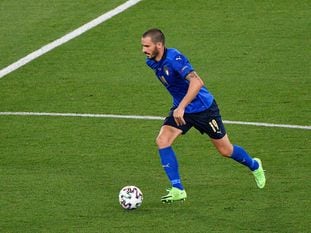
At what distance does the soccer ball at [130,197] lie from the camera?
1377 cm

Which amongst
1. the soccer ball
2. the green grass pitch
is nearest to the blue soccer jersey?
the green grass pitch

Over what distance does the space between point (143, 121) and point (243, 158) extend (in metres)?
3.56

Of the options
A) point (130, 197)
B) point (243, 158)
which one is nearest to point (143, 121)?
point (243, 158)

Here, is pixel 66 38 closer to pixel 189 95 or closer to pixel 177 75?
pixel 177 75

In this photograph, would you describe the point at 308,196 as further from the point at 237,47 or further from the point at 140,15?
the point at 140,15

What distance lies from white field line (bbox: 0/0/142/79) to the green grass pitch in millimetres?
175

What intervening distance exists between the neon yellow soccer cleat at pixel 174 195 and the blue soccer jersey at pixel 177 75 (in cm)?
101

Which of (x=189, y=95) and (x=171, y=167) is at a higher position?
(x=189, y=95)

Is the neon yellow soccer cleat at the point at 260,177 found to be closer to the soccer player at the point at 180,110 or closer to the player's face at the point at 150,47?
the soccer player at the point at 180,110

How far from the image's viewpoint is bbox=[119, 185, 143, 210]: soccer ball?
1377cm

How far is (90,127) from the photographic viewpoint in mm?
17609

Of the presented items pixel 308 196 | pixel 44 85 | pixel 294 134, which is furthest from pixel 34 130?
pixel 308 196

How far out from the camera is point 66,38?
22.4m

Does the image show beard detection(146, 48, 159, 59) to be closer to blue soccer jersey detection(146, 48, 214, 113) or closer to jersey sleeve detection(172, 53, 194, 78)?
blue soccer jersey detection(146, 48, 214, 113)
